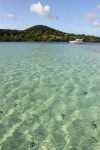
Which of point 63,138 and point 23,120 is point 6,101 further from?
point 63,138

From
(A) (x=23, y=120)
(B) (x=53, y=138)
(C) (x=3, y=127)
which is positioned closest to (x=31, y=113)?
(A) (x=23, y=120)

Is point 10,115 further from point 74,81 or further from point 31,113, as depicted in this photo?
point 74,81

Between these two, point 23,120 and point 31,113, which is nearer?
point 23,120

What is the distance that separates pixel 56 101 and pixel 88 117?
273cm

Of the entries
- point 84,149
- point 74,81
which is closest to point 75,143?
point 84,149

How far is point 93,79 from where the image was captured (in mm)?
19234

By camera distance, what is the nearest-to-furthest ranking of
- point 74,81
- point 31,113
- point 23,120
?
point 23,120, point 31,113, point 74,81

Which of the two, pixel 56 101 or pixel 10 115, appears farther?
pixel 56 101

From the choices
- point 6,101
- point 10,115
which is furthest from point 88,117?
point 6,101

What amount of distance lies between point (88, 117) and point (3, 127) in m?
3.86

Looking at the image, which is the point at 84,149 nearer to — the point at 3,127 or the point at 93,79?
the point at 3,127

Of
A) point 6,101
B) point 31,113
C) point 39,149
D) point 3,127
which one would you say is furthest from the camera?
point 6,101

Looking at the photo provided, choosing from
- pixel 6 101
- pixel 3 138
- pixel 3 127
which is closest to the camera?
pixel 3 138

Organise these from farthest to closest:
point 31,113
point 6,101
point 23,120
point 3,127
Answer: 1. point 6,101
2. point 31,113
3. point 23,120
4. point 3,127
